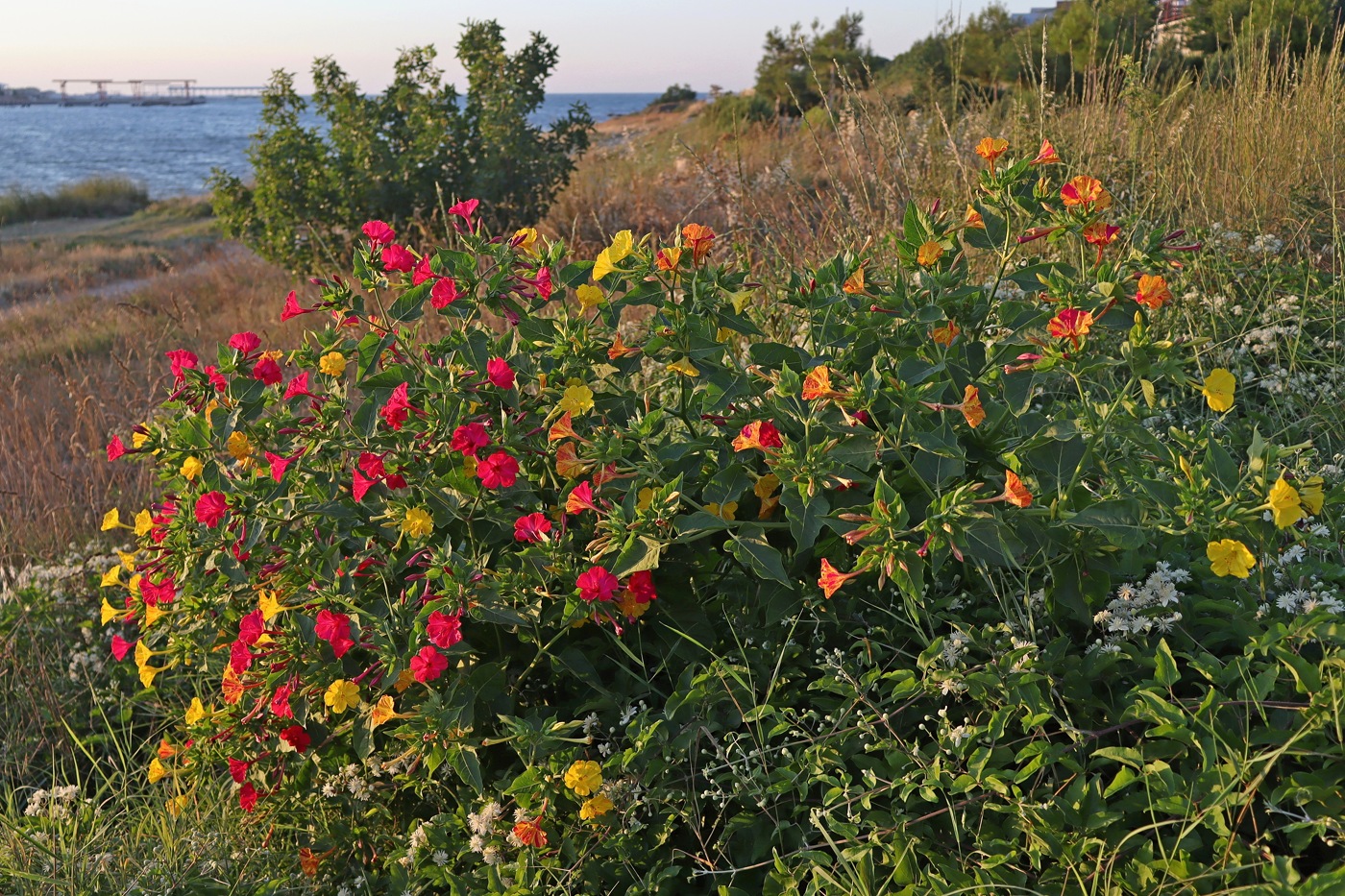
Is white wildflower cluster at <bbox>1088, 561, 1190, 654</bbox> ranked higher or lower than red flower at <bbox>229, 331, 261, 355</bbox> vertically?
lower

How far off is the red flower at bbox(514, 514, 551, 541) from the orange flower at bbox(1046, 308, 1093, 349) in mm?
834

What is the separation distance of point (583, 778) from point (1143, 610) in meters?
0.91

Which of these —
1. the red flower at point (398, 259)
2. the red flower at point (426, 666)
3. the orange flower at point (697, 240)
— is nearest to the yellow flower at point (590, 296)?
the orange flower at point (697, 240)

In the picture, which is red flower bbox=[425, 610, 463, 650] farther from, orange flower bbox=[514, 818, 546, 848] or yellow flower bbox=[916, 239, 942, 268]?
yellow flower bbox=[916, 239, 942, 268]

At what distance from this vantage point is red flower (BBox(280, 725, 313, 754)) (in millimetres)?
1812

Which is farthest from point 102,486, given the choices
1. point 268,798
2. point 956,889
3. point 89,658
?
point 956,889

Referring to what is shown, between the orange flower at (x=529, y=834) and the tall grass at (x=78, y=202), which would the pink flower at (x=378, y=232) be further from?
the tall grass at (x=78, y=202)

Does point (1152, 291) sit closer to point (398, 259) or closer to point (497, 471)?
point (497, 471)

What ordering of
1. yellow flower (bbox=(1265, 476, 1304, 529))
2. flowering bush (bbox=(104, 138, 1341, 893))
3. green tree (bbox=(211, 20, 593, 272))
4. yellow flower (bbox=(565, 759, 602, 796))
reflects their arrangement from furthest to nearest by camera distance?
green tree (bbox=(211, 20, 593, 272)), yellow flower (bbox=(565, 759, 602, 796)), flowering bush (bbox=(104, 138, 1341, 893)), yellow flower (bbox=(1265, 476, 1304, 529))

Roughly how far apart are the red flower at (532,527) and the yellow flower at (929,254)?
0.79 metres

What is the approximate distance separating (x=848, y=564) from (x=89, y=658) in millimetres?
2200

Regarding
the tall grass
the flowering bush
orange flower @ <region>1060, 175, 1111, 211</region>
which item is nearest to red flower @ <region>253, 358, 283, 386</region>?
the flowering bush

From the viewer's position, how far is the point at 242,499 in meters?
1.74

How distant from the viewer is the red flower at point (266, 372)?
1829 millimetres
